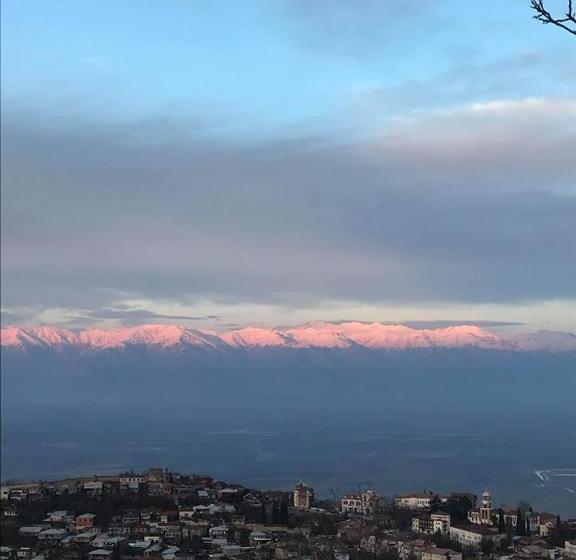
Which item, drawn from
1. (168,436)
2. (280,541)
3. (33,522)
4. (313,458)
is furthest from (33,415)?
(280,541)

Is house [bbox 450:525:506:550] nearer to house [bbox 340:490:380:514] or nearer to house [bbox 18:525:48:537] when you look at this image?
house [bbox 340:490:380:514]

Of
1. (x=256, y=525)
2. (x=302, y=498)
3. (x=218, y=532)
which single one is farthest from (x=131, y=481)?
(x=218, y=532)


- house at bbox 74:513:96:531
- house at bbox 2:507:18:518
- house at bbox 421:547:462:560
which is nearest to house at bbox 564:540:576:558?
house at bbox 421:547:462:560

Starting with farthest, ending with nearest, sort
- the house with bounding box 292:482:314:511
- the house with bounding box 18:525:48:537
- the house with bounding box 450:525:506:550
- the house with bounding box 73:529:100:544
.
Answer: the house with bounding box 292:482:314:511
the house with bounding box 18:525:48:537
the house with bounding box 73:529:100:544
the house with bounding box 450:525:506:550

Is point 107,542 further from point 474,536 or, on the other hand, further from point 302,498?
point 474,536

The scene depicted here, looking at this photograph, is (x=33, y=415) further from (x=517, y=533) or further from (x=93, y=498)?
(x=517, y=533)
